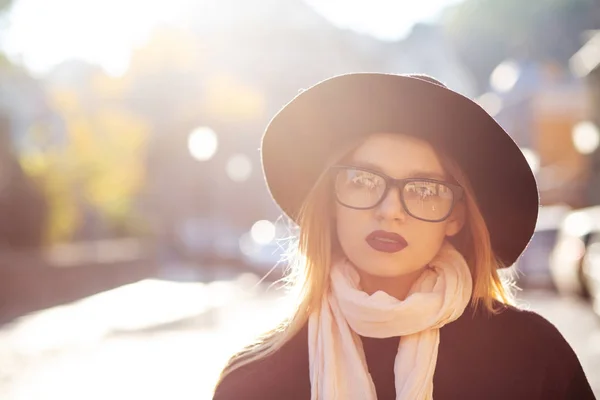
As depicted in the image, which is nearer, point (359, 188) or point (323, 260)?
point (359, 188)

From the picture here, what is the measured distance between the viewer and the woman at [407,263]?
2723 mm

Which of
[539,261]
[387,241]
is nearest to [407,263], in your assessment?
[387,241]

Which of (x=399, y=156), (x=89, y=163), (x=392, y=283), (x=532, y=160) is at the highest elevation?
(x=89, y=163)

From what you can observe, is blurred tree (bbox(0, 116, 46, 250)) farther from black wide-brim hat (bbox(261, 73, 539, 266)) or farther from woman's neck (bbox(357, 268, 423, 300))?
woman's neck (bbox(357, 268, 423, 300))

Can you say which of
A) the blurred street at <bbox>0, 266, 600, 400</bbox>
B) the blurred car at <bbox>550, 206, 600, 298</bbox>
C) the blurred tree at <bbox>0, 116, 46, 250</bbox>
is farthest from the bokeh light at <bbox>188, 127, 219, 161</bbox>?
the blurred car at <bbox>550, 206, 600, 298</bbox>

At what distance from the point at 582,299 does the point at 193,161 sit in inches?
1361

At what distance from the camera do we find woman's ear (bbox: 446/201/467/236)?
9.59 ft

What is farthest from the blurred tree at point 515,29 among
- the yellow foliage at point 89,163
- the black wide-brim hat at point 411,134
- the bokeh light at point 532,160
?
the black wide-brim hat at point 411,134

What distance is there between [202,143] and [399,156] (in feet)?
154

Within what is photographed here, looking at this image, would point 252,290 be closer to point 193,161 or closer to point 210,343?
point 210,343

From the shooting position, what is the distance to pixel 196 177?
51188mm

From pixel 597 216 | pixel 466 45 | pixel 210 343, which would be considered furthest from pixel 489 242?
pixel 466 45

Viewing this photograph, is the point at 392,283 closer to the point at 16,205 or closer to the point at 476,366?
the point at 476,366

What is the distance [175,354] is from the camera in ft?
41.1
